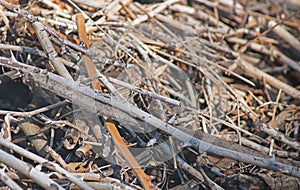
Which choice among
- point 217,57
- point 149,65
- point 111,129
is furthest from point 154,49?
point 111,129

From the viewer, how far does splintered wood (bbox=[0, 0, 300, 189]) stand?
5.12ft

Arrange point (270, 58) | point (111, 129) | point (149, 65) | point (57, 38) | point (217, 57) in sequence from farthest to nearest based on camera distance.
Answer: point (270, 58) → point (217, 57) → point (149, 65) → point (57, 38) → point (111, 129)

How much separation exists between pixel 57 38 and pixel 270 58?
1.04 m

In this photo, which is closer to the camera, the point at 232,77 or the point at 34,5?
the point at 34,5

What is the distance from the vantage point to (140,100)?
1704mm

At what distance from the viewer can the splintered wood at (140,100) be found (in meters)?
1.56

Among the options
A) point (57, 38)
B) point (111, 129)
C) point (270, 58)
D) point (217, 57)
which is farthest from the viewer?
point (270, 58)

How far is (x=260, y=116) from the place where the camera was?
192 cm

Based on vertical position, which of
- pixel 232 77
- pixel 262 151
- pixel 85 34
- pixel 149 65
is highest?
pixel 85 34

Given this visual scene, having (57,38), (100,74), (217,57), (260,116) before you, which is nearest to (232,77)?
(217,57)

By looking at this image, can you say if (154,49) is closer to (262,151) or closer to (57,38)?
(57,38)

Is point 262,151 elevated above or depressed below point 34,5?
below

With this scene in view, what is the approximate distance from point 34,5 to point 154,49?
0.51 meters

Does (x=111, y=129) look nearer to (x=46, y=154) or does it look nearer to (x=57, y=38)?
(x=46, y=154)
